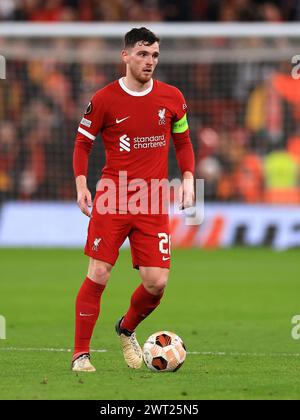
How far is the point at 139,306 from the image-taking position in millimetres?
8664

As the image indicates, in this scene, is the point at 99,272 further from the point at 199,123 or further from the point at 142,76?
the point at 199,123

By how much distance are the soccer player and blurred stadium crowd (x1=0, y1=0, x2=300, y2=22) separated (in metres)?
15.1

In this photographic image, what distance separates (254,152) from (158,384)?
14517 mm

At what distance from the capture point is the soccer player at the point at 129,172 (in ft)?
27.5

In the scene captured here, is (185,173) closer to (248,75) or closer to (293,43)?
(293,43)

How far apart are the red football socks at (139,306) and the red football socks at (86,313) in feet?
1.15

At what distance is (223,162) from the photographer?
21703 mm

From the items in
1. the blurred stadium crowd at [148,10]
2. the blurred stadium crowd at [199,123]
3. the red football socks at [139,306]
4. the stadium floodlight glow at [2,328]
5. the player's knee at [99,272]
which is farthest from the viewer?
the blurred stadium crowd at [148,10]

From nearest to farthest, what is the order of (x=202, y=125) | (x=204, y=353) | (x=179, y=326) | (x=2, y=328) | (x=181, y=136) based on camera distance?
(x=181, y=136)
(x=204, y=353)
(x=2, y=328)
(x=179, y=326)
(x=202, y=125)

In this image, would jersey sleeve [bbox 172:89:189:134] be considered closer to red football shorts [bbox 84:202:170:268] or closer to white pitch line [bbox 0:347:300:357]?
red football shorts [bbox 84:202:170:268]

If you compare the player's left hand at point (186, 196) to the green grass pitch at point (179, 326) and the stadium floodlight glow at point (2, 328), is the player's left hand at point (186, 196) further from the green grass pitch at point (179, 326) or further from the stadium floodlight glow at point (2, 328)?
the stadium floodlight glow at point (2, 328)

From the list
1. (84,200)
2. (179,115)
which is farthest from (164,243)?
(179,115)

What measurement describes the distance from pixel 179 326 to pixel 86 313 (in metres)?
3.07

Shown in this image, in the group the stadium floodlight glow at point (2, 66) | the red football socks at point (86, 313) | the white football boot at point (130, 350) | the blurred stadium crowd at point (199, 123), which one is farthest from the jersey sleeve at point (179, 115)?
the blurred stadium crowd at point (199, 123)
